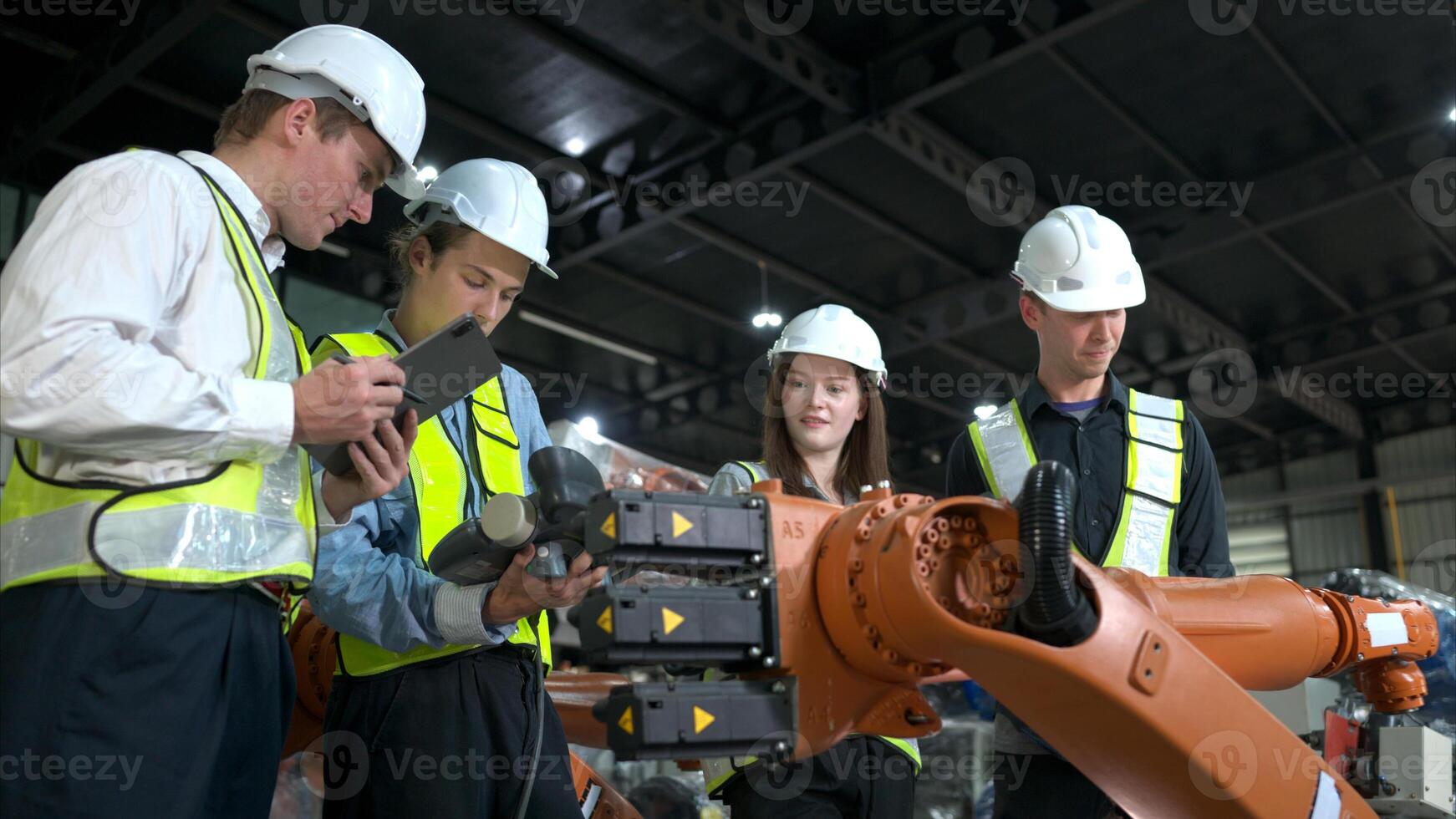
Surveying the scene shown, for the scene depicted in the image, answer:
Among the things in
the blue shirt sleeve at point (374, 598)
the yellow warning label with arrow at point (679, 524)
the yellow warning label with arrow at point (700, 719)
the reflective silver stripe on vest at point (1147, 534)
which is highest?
the reflective silver stripe on vest at point (1147, 534)

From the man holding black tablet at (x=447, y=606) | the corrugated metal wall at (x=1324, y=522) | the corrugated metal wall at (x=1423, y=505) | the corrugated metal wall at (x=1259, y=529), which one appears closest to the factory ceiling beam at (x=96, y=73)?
the man holding black tablet at (x=447, y=606)

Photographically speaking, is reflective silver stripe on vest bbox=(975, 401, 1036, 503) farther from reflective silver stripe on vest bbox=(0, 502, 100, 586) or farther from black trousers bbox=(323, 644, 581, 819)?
reflective silver stripe on vest bbox=(0, 502, 100, 586)

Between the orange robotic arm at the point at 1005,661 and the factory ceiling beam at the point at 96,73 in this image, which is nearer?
the orange robotic arm at the point at 1005,661

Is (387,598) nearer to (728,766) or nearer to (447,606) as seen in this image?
(447,606)

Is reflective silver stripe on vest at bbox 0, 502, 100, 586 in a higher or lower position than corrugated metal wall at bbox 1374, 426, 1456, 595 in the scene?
lower

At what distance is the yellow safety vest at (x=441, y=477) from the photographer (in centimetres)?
240

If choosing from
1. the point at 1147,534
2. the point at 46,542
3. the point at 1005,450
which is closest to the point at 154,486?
the point at 46,542

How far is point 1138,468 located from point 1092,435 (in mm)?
161

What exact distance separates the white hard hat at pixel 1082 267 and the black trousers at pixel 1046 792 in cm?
117

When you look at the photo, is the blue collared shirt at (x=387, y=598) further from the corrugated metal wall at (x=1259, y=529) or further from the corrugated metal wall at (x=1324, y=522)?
the corrugated metal wall at (x=1259, y=529)

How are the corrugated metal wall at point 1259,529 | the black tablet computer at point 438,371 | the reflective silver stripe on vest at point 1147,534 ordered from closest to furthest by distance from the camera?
1. the black tablet computer at point 438,371
2. the reflective silver stripe on vest at point 1147,534
3. the corrugated metal wall at point 1259,529

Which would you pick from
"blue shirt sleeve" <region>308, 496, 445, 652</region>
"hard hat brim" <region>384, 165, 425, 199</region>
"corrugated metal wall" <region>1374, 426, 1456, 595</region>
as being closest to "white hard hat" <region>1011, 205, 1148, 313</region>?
"hard hat brim" <region>384, 165, 425, 199</region>

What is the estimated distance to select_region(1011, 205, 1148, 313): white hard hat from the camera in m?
3.12

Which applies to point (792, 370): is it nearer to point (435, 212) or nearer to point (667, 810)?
point (435, 212)
